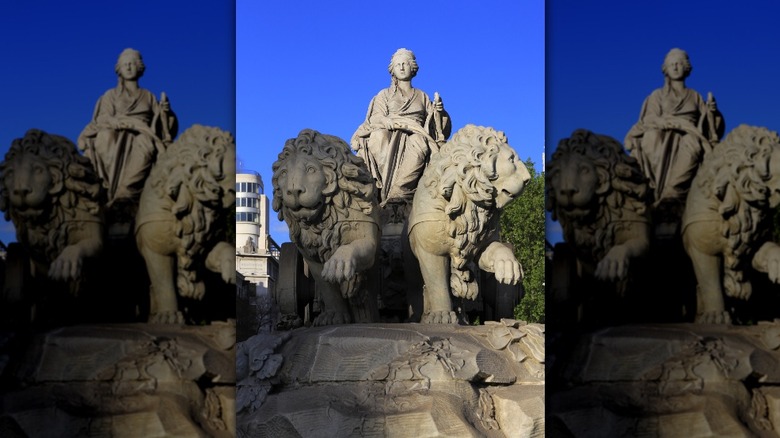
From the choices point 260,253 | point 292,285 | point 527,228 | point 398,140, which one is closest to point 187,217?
point 292,285

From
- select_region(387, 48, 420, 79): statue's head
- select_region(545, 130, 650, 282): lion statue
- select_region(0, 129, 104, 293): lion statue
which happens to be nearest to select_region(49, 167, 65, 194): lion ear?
select_region(0, 129, 104, 293): lion statue

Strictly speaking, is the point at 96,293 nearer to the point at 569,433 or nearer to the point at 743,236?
the point at 569,433

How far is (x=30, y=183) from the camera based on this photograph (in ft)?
9.61

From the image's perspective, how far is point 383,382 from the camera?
727 cm

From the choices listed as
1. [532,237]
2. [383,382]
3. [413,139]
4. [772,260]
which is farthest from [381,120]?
[532,237]

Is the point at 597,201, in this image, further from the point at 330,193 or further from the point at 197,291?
the point at 330,193

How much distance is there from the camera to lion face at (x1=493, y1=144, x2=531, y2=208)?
7.95m

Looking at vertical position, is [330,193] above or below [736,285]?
above

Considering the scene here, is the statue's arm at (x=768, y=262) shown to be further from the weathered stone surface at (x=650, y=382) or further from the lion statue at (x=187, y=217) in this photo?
the lion statue at (x=187, y=217)

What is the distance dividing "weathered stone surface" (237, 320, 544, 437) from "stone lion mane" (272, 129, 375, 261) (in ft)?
2.15

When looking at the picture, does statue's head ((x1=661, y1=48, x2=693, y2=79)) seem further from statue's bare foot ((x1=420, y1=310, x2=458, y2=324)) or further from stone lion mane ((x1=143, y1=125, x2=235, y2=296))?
statue's bare foot ((x1=420, y1=310, x2=458, y2=324))

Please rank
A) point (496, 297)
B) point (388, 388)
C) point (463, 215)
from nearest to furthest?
point (388, 388) → point (463, 215) → point (496, 297)

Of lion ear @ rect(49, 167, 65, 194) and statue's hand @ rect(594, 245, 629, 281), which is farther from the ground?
lion ear @ rect(49, 167, 65, 194)

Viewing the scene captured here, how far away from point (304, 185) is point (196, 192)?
17.8ft
